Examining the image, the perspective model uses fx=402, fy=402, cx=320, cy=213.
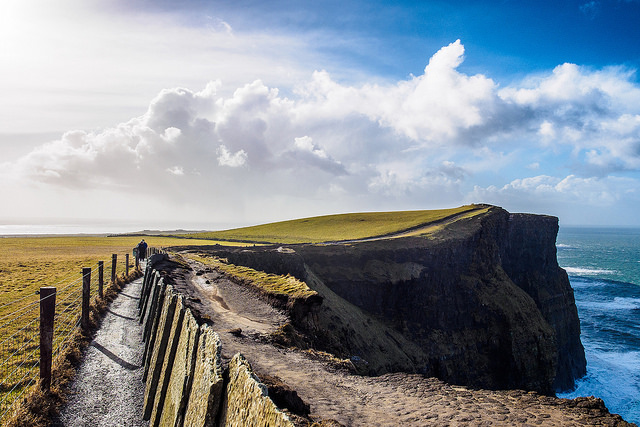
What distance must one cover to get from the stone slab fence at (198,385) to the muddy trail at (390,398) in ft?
4.43

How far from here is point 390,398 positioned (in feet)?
31.1

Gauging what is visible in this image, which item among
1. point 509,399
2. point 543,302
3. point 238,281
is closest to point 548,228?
point 543,302

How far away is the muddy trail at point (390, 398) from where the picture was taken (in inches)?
320

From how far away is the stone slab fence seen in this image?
4.96 metres

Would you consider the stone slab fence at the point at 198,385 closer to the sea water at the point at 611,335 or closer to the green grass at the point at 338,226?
the sea water at the point at 611,335

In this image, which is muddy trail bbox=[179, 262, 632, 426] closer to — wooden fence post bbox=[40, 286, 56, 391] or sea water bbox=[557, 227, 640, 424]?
wooden fence post bbox=[40, 286, 56, 391]

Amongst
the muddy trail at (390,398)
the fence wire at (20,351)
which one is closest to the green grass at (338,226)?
the fence wire at (20,351)

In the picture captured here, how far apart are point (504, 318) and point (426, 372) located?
16026 millimetres

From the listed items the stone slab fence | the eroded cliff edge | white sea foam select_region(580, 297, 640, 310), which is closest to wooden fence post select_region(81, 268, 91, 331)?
the stone slab fence

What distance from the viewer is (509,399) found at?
9.72 m

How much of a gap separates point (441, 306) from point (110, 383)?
4409cm

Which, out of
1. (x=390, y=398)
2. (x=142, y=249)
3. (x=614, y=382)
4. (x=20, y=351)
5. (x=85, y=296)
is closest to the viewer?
(x=390, y=398)

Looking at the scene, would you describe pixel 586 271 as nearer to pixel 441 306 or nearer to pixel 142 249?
pixel 441 306

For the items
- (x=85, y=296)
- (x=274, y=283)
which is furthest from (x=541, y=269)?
(x=85, y=296)
